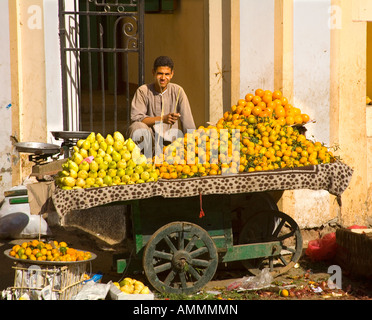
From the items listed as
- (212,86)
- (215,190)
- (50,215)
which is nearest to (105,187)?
(215,190)

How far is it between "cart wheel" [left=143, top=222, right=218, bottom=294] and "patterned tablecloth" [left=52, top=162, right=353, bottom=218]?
1.18 ft

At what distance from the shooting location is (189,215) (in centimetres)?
601

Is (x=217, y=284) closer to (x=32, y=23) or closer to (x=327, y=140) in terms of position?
(x=327, y=140)

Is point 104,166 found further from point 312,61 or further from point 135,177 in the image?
point 312,61

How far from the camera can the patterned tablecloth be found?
550cm

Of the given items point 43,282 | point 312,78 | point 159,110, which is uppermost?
point 312,78

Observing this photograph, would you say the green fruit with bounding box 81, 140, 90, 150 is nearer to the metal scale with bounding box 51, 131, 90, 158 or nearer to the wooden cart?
the wooden cart

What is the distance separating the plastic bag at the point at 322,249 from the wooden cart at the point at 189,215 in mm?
809

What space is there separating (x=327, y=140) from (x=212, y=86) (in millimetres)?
1422

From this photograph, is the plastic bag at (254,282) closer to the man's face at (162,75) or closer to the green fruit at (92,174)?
the green fruit at (92,174)

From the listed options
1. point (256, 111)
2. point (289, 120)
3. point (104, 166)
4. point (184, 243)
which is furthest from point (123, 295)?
point (289, 120)

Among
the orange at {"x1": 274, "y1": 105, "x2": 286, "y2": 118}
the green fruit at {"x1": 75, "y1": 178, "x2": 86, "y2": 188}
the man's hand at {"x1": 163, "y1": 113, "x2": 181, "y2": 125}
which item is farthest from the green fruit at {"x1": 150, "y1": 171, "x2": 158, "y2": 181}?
the orange at {"x1": 274, "y1": 105, "x2": 286, "y2": 118}

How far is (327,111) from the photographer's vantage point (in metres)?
7.55

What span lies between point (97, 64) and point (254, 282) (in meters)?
6.95
